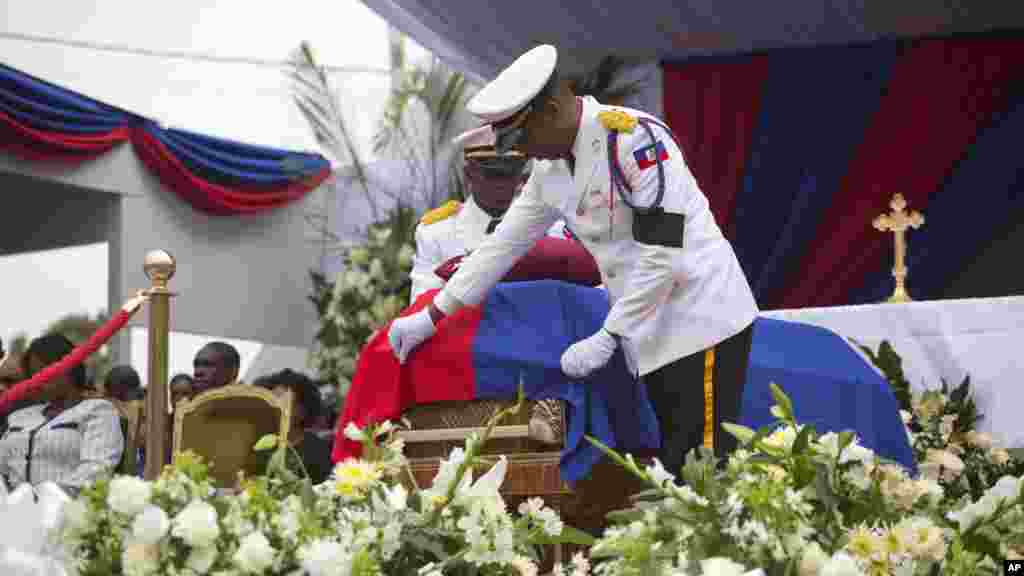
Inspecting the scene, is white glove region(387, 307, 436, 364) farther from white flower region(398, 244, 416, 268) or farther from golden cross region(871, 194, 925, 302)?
white flower region(398, 244, 416, 268)

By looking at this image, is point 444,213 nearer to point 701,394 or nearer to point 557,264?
point 557,264

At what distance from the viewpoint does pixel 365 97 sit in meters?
11.2

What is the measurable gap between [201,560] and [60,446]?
3993 mm

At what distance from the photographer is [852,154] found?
980cm

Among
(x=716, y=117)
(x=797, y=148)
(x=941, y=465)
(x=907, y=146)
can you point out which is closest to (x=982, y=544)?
(x=941, y=465)

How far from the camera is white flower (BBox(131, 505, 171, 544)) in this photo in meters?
1.94

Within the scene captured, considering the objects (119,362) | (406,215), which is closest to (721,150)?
(406,215)

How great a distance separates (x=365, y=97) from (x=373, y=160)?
0.41 m

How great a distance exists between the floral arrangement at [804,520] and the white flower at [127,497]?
53cm

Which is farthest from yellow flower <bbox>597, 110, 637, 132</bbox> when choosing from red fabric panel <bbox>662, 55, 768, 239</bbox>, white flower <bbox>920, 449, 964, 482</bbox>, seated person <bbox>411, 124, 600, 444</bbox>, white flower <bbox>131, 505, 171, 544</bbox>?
red fabric panel <bbox>662, 55, 768, 239</bbox>

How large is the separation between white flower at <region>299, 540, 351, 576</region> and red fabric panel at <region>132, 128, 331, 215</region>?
8.23 meters

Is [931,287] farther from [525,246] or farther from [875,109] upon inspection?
[525,246]

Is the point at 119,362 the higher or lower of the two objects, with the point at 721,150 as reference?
lower

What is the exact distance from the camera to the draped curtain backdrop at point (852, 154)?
31.2 ft
